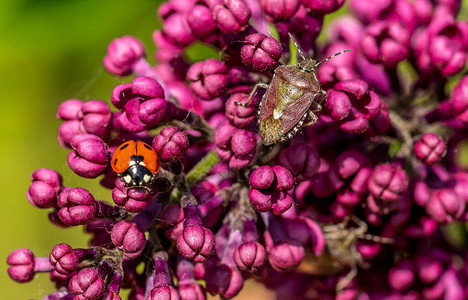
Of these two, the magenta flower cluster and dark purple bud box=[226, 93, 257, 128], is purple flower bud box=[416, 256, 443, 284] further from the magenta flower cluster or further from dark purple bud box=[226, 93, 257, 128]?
dark purple bud box=[226, 93, 257, 128]

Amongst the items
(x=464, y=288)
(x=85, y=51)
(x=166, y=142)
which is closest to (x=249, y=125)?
(x=166, y=142)

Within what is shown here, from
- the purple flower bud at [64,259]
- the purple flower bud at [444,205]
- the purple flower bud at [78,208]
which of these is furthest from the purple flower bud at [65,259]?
the purple flower bud at [444,205]

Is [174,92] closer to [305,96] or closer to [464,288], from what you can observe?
[305,96]

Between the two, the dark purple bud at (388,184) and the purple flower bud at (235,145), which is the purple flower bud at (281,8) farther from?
the dark purple bud at (388,184)

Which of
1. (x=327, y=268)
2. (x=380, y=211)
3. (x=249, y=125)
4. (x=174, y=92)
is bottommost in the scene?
(x=327, y=268)

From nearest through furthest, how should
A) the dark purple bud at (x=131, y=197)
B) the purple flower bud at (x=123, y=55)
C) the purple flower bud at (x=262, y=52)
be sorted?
the dark purple bud at (x=131, y=197) → the purple flower bud at (x=262, y=52) → the purple flower bud at (x=123, y=55)

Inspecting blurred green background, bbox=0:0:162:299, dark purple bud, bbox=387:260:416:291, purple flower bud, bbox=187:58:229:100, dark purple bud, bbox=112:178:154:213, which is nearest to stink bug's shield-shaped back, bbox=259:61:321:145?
purple flower bud, bbox=187:58:229:100
